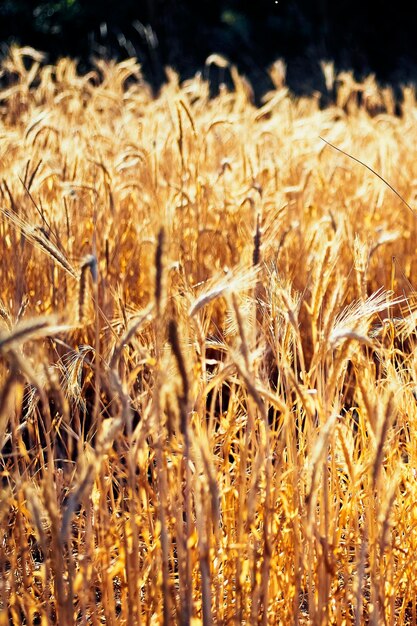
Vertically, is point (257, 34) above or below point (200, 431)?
above

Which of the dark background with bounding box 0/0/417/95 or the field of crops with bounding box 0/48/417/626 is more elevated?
the dark background with bounding box 0/0/417/95

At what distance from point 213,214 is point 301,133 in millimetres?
814

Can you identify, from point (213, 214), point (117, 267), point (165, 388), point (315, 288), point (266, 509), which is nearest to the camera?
point (165, 388)

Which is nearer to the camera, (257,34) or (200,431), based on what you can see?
(200,431)

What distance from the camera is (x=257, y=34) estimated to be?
44.8ft

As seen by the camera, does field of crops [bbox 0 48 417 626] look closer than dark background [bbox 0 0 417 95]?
Yes

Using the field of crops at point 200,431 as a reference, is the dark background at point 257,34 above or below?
above

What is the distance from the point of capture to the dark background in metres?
12.2

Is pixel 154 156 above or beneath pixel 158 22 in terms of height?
beneath

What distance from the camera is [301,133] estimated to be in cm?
344

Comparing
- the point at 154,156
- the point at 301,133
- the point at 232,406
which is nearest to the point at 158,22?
the point at 301,133

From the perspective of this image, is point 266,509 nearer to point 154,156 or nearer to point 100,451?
point 100,451

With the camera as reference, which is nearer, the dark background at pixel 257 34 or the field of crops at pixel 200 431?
the field of crops at pixel 200 431

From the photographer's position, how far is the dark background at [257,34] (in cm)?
1223
